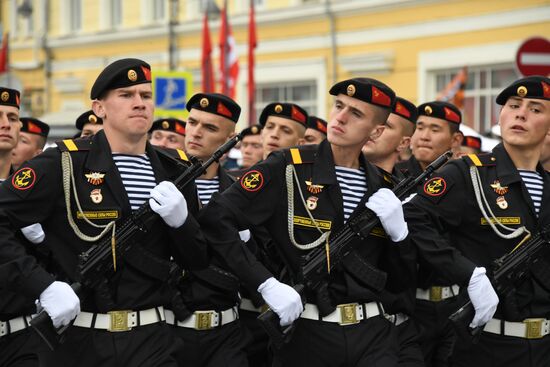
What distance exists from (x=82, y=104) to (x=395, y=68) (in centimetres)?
1191

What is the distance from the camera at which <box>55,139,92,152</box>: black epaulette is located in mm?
4988

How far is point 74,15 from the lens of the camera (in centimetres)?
2942

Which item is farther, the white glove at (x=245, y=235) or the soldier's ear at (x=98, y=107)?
the white glove at (x=245, y=235)

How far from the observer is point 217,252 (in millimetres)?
5156

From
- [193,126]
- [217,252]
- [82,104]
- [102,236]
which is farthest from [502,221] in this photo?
[82,104]

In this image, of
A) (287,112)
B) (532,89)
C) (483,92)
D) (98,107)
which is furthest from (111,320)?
(483,92)

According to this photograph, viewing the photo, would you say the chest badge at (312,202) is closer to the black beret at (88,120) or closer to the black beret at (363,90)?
the black beret at (363,90)

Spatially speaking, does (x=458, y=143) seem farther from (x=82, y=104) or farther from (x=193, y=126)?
(x=82, y=104)

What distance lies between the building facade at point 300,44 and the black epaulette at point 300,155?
11.0 m

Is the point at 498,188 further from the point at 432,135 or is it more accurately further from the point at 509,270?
the point at 432,135

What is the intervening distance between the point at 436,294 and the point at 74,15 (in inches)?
948

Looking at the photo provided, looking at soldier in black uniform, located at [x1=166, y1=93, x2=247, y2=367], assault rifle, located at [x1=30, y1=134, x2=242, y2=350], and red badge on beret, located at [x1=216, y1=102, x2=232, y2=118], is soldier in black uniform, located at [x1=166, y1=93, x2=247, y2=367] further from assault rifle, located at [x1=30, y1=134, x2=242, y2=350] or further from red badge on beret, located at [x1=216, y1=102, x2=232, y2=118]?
red badge on beret, located at [x1=216, y1=102, x2=232, y2=118]

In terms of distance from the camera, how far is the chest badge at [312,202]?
525cm

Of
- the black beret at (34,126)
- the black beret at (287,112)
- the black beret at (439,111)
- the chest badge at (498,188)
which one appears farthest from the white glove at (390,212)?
the black beret at (34,126)
